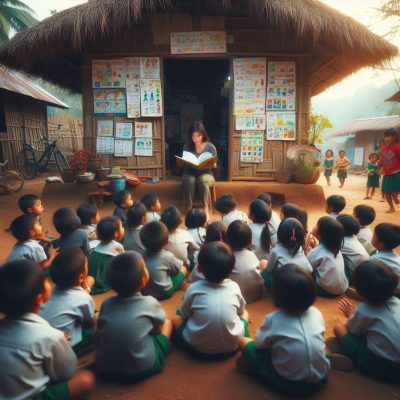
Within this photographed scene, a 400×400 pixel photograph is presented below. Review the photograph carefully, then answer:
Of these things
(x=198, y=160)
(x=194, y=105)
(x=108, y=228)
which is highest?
(x=194, y=105)

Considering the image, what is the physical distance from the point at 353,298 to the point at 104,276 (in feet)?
7.38

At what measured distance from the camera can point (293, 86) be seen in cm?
656

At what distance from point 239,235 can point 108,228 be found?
119 centimetres

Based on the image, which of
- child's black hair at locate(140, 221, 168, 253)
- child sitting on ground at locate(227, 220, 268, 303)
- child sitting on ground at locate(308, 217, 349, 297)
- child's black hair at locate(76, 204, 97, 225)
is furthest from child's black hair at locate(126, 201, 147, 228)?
child sitting on ground at locate(308, 217, 349, 297)

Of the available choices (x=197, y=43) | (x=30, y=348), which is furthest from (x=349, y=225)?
(x=197, y=43)

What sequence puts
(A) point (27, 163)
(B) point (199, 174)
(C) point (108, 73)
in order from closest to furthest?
(B) point (199, 174) → (C) point (108, 73) → (A) point (27, 163)

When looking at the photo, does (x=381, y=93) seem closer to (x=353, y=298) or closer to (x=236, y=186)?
(x=236, y=186)

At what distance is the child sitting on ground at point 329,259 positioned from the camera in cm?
284

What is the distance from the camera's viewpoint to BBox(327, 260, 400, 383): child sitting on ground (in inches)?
74.2

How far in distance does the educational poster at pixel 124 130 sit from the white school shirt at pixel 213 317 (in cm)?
513

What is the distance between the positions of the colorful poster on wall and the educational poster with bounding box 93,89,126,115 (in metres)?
1.34

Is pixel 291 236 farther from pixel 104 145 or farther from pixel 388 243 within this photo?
pixel 104 145

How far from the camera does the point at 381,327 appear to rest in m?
1.90

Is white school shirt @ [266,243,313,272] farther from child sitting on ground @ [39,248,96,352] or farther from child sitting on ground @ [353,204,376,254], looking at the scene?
child sitting on ground @ [39,248,96,352]
